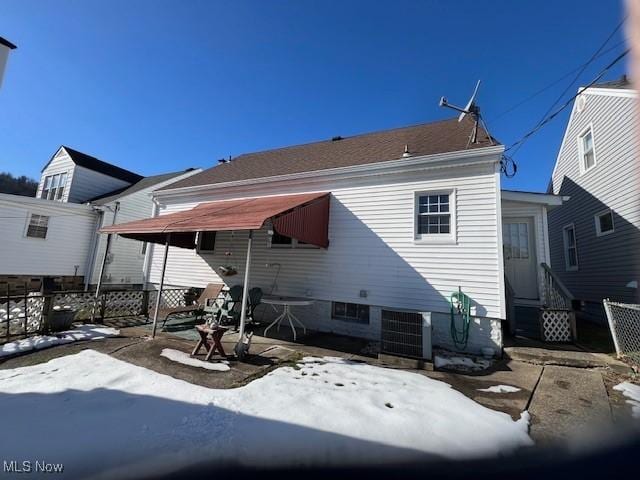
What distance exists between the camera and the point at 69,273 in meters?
14.5

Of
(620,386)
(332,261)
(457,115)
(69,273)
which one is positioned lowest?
(620,386)

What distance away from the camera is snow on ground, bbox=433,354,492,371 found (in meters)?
5.43

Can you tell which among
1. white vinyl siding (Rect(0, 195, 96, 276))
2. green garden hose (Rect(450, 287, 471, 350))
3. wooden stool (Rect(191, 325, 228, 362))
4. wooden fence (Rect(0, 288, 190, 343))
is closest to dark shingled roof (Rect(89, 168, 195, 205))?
white vinyl siding (Rect(0, 195, 96, 276))

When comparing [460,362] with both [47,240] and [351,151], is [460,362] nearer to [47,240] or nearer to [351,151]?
[351,151]

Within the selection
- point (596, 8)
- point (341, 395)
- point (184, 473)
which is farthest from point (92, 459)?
point (596, 8)

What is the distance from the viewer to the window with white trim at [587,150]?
1015 cm

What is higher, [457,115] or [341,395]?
[457,115]

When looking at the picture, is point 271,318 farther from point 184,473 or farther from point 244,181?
point 184,473

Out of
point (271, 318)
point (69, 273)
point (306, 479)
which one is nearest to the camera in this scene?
point (306, 479)

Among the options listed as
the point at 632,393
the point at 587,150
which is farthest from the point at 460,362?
the point at 587,150

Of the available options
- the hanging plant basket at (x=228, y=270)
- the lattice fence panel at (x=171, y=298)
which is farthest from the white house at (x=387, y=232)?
the lattice fence panel at (x=171, y=298)

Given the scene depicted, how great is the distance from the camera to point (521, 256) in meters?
8.80

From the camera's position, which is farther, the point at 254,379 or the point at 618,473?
the point at 254,379

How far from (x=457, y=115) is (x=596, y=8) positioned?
4118 mm
